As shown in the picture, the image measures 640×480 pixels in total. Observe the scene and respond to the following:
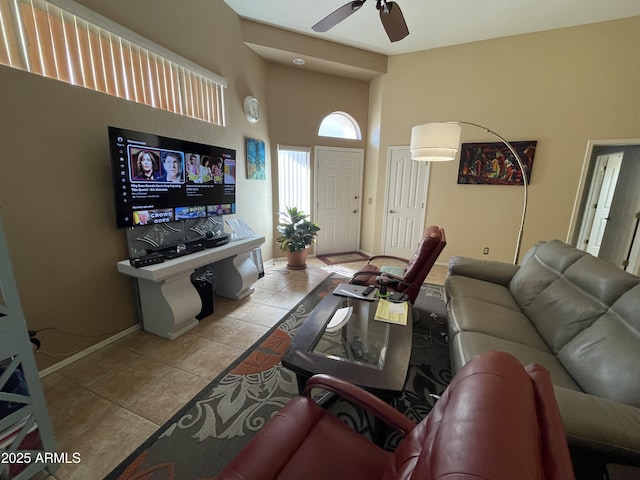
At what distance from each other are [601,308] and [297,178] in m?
4.06

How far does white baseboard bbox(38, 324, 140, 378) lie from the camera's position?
6.20 feet

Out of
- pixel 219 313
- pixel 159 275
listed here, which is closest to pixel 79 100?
pixel 159 275

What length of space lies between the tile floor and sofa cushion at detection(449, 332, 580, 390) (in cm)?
165

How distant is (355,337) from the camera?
174cm

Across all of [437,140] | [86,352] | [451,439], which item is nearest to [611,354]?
[451,439]

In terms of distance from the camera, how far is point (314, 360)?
141 cm

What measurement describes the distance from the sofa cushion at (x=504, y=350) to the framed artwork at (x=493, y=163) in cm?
312

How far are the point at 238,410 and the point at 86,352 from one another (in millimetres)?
1462

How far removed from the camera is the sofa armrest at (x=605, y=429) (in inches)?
33.2

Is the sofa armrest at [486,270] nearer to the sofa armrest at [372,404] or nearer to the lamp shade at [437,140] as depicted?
the lamp shade at [437,140]

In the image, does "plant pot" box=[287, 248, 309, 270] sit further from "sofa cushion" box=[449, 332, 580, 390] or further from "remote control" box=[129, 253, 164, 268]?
"sofa cushion" box=[449, 332, 580, 390]

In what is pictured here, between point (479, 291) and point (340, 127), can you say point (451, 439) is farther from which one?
point (340, 127)

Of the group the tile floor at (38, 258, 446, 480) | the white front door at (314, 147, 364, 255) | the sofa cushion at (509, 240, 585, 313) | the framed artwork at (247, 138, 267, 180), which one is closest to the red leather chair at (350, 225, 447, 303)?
the sofa cushion at (509, 240, 585, 313)

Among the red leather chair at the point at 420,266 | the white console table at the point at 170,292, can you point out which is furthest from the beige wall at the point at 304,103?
the red leather chair at the point at 420,266
